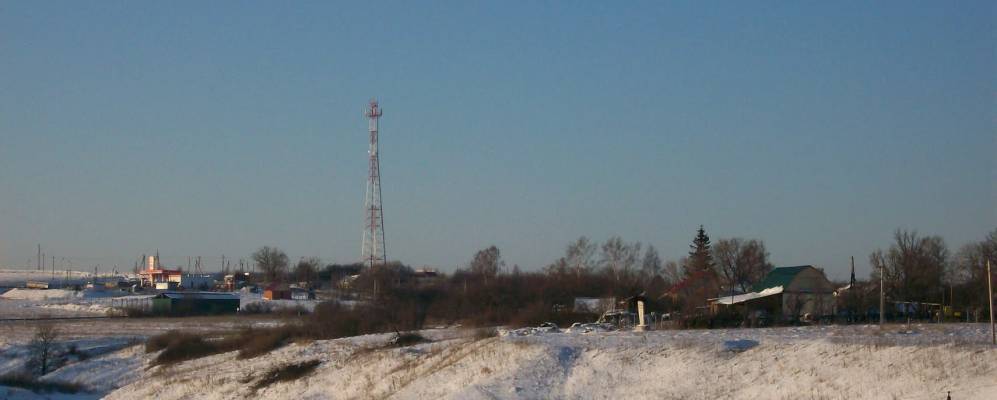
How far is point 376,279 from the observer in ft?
360

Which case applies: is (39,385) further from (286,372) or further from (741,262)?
(741,262)

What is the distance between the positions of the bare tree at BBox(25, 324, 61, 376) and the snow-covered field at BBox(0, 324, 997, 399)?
75.3 feet

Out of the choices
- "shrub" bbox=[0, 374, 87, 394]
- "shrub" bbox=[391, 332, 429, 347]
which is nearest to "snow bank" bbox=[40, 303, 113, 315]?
"shrub" bbox=[0, 374, 87, 394]

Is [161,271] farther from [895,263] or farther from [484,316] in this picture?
[895,263]

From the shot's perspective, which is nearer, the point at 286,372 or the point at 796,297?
the point at 286,372

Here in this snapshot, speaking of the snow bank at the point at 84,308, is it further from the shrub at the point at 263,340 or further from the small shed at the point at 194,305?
the shrub at the point at 263,340

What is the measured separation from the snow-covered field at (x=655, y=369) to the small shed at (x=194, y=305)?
231 ft

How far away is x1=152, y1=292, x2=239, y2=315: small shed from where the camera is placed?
115 m

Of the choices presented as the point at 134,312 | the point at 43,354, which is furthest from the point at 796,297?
the point at 134,312

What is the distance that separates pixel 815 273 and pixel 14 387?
4571 cm

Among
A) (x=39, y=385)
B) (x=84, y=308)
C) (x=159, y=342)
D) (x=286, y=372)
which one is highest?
(x=286, y=372)

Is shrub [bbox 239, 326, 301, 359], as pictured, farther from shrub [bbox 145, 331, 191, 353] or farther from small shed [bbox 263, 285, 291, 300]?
small shed [bbox 263, 285, 291, 300]

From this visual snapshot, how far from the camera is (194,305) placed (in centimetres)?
11819

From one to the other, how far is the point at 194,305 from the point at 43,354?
5143 centimetres
